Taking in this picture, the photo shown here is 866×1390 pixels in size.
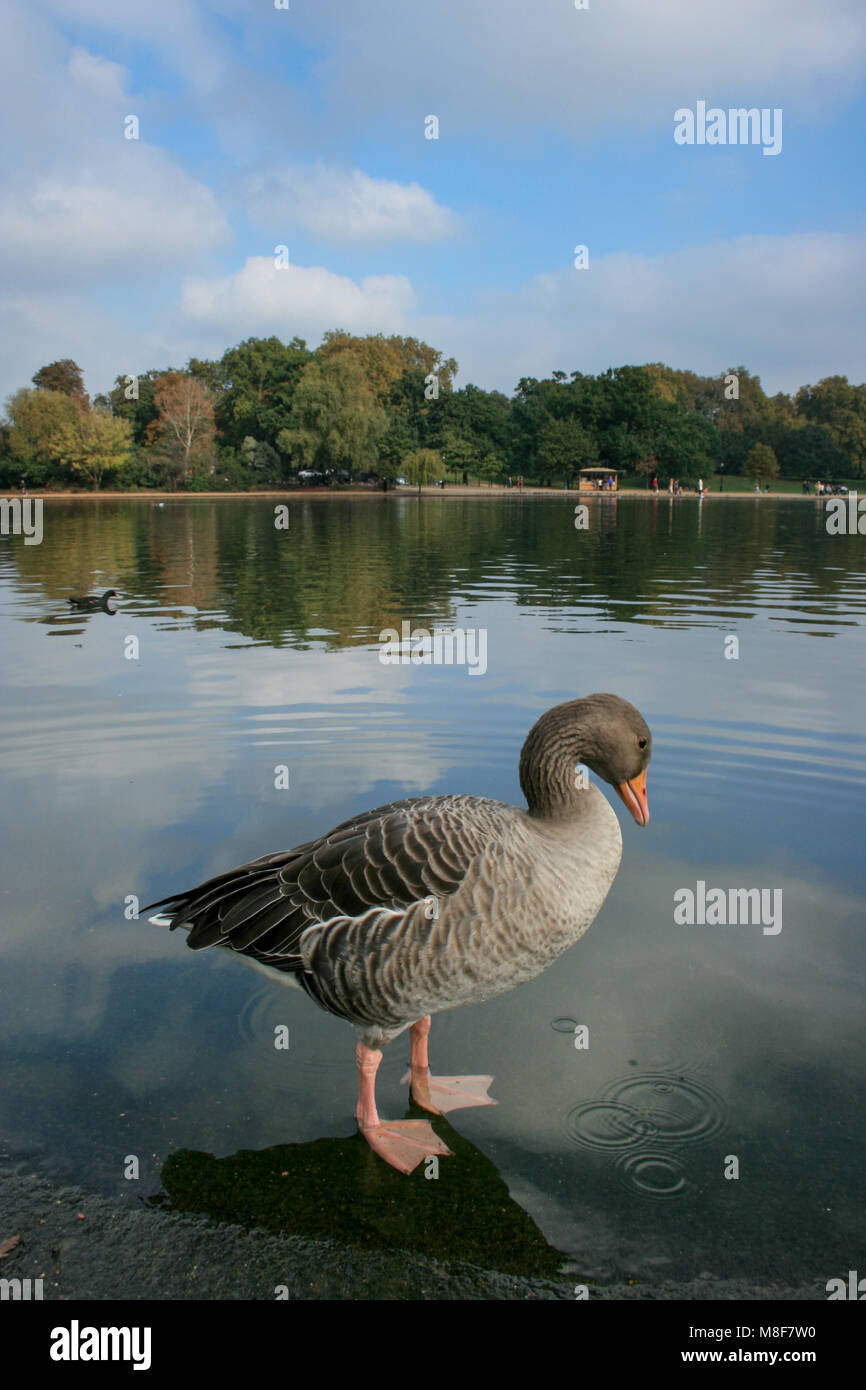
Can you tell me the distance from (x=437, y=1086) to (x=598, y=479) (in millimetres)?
117748

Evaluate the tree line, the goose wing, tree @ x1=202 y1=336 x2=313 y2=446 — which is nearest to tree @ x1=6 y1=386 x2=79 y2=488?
the tree line

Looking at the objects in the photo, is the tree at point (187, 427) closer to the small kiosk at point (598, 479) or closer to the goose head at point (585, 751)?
the small kiosk at point (598, 479)

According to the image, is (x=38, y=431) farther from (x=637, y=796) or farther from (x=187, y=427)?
(x=637, y=796)

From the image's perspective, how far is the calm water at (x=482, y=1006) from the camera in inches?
163

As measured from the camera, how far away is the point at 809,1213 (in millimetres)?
4012

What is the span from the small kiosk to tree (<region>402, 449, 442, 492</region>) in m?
21.5

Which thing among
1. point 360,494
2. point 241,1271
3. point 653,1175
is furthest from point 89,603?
point 360,494

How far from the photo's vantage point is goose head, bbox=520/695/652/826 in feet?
15.0

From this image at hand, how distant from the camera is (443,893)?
4.25 m

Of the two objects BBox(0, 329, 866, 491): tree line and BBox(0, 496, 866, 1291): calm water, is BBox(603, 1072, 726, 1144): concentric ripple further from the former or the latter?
BBox(0, 329, 866, 491): tree line

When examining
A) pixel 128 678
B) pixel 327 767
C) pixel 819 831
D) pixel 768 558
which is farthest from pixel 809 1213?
pixel 768 558

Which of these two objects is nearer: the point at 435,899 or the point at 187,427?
the point at 435,899
